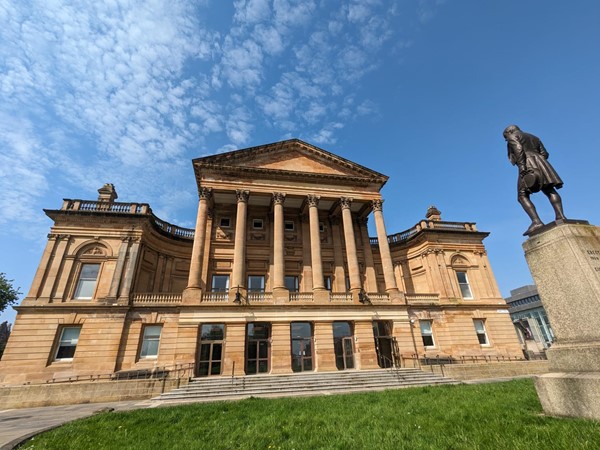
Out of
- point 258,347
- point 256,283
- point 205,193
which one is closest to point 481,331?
point 258,347

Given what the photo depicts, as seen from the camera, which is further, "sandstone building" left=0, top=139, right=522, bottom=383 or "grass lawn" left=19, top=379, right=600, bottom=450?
"sandstone building" left=0, top=139, right=522, bottom=383

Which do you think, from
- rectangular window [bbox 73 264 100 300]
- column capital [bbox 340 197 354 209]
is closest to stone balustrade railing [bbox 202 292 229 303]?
rectangular window [bbox 73 264 100 300]

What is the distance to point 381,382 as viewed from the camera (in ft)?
52.2

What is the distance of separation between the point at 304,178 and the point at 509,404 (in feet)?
67.6

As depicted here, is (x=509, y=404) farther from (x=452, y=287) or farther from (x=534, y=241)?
(x=452, y=287)

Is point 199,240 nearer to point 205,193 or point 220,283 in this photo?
point 205,193

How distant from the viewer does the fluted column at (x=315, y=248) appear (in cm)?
2147

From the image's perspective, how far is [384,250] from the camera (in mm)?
23719

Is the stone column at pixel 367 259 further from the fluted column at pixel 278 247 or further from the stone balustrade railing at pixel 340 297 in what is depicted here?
the fluted column at pixel 278 247

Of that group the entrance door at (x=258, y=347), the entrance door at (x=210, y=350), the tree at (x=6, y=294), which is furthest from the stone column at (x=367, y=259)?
the tree at (x=6, y=294)

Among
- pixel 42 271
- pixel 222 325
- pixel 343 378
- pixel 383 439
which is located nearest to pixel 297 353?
pixel 343 378

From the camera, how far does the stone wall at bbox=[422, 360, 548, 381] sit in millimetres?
17312

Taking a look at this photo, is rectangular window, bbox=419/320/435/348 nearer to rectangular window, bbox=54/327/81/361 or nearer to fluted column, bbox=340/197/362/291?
fluted column, bbox=340/197/362/291

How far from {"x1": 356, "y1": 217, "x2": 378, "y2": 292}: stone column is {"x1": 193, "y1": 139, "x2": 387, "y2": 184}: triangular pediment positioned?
4.54 metres
